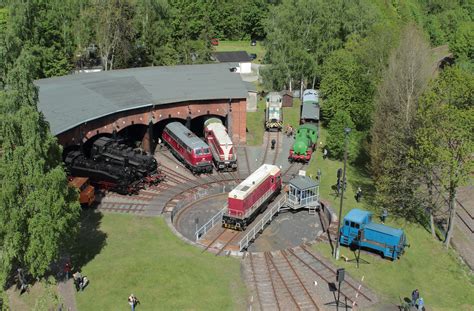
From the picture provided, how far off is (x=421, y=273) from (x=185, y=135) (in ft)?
89.6

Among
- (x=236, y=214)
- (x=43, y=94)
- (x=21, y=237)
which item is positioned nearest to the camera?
(x=21, y=237)

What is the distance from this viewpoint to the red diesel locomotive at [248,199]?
38.9 meters

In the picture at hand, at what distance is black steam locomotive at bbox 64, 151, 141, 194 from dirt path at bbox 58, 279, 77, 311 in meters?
12.7

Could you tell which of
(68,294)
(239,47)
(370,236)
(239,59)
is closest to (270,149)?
(370,236)

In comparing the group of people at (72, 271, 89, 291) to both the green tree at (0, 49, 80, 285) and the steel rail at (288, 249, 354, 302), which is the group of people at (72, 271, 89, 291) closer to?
the green tree at (0, 49, 80, 285)

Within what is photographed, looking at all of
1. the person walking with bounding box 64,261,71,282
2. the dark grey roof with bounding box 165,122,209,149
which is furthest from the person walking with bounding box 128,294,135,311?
the dark grey roof with bounding box 165,122,209,149

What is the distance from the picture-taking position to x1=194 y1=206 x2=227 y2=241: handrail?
38.9 metres

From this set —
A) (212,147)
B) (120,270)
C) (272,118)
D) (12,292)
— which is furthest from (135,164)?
(272,118)

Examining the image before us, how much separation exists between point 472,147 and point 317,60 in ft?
152

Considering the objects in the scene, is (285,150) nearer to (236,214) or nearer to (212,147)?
(212,147)

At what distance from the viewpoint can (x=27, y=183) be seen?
28.7 metres

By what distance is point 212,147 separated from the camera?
52438mm

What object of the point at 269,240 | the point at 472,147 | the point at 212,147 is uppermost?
the point at 472,147

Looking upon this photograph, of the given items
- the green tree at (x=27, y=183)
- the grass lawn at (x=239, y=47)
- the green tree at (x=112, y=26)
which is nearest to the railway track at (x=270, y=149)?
the green tree at (x=27, y=183)
